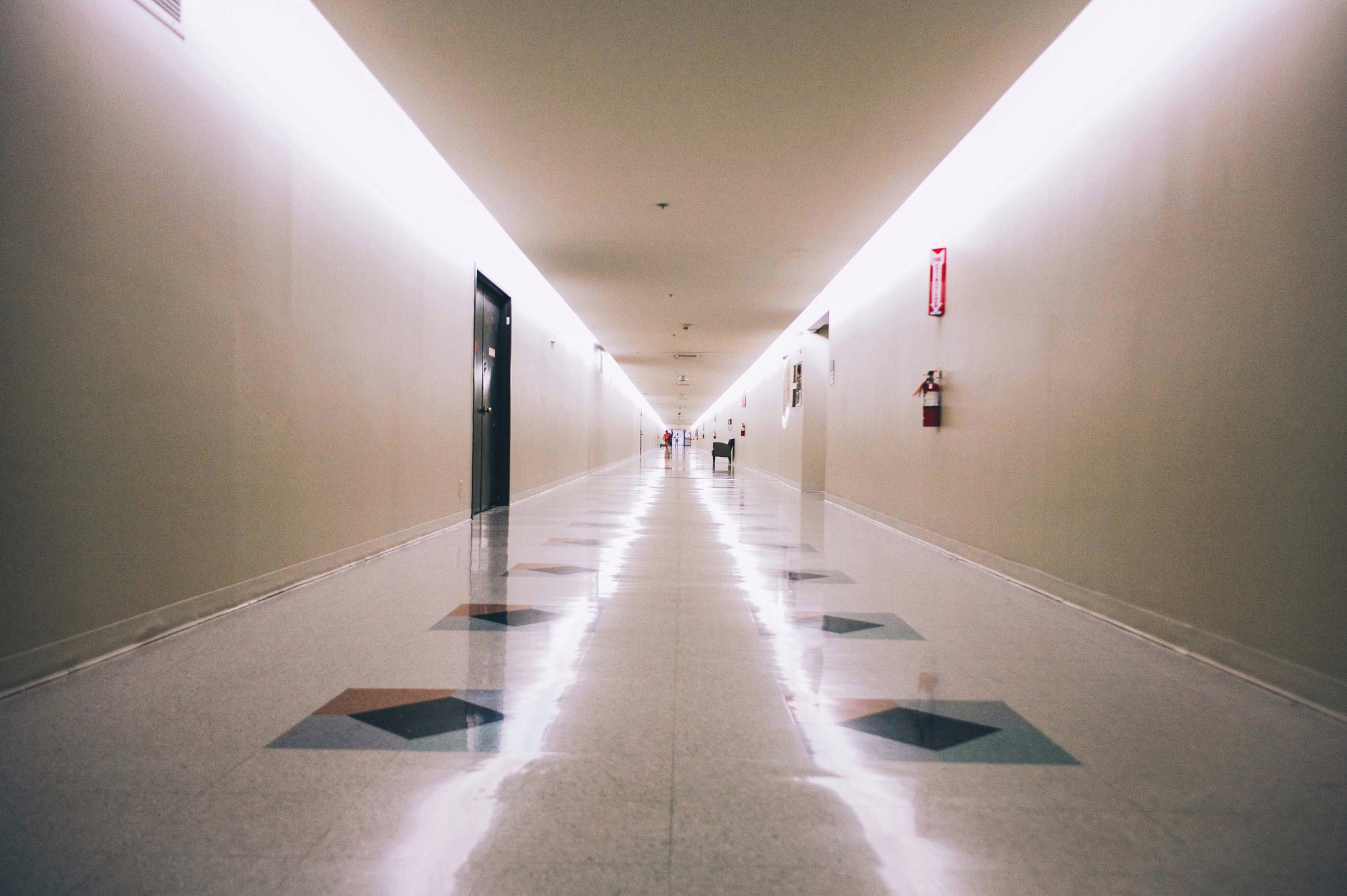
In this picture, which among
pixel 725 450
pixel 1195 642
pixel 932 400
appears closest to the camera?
pixel 1195 642

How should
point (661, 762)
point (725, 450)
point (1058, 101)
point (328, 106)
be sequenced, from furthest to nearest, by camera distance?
point (725, 450)
point (328, 106)
point (1058, 101)
point (661, 762)

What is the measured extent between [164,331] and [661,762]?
98.0 inches

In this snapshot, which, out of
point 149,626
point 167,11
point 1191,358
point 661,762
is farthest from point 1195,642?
point 167,11

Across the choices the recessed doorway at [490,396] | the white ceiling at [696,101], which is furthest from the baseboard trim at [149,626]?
the recessed doorway at [490,396]

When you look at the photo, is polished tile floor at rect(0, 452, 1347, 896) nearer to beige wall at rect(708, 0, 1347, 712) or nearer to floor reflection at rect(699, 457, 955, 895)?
floor reflection at rect(699, 457, 955, 895)

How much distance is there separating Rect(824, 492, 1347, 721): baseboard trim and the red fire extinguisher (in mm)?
1254

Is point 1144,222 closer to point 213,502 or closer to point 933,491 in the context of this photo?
point 933,491

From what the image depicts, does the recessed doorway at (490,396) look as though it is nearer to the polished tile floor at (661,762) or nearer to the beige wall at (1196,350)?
the polished tile floor at (661,762)

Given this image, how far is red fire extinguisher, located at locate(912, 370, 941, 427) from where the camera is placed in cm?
511

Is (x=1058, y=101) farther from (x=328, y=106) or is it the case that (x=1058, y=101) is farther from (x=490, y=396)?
(x=490, y=396)

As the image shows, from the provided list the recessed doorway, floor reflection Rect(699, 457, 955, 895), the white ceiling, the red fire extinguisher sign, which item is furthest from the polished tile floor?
the recessed doorway

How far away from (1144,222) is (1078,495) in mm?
1297

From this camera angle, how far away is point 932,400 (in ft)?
16.8

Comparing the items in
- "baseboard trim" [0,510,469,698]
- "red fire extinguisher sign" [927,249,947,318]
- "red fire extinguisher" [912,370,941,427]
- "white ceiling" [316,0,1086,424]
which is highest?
"white ceiling" [316,0,1086,424]
